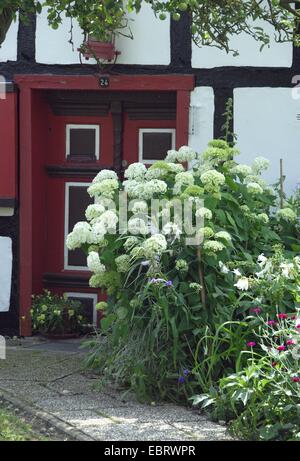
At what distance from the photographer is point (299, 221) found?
660 centimetres

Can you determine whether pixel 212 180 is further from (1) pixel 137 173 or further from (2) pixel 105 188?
(2) pixel 105 188

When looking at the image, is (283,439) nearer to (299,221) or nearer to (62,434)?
(62,434)

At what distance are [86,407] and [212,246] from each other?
1.24 metres

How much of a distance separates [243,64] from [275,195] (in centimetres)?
127

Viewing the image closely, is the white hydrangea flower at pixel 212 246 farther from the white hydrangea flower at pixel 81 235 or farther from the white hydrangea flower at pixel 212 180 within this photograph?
the white hydrangea flower at pixel 81 235

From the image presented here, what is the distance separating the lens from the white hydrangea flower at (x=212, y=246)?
561 cm

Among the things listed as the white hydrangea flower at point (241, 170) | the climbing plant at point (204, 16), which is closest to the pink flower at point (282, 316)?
the white hydrangea flower at point (241, 170)

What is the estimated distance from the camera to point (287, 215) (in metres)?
6.43

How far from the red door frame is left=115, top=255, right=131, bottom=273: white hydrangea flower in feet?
6.82

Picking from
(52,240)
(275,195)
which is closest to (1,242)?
(52,240)

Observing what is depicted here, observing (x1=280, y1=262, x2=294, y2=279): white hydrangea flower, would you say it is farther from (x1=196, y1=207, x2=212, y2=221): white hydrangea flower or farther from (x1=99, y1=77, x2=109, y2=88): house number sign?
(x1=99, y1=77, x2=109, y2=88): house number sign

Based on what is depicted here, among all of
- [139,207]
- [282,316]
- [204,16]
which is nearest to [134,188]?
[139,207]

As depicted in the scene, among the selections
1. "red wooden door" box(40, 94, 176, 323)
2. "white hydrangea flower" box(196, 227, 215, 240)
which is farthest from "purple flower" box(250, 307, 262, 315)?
"red wooden door" box(40, 94, 176, 323)

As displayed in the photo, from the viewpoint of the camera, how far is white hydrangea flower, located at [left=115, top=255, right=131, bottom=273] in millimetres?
5684
